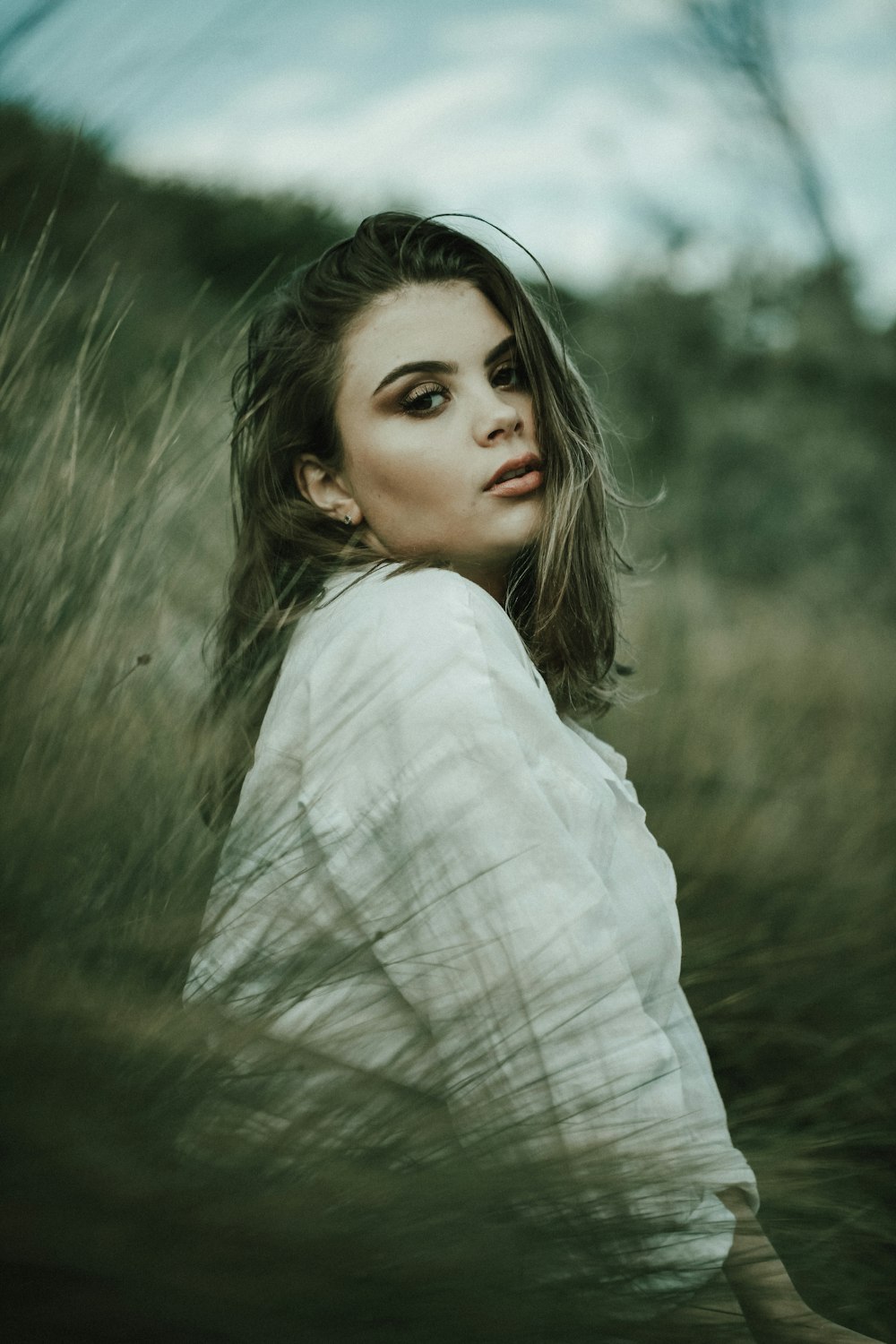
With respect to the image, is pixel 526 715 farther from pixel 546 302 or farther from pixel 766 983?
pixel 766 983

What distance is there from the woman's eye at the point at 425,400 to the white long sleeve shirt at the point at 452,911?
0.98 feet

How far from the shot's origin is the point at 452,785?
0.97 metres

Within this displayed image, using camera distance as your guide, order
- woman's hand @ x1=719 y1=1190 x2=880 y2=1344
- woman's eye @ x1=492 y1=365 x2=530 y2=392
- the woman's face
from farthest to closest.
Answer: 1. woman's eye @ x1=492 y1=365 x2=530 y2=392
2. the woman's face
3. woman's hand @ x1=719 y1=1190 x2=880 y2=1344

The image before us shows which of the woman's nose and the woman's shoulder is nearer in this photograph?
the woman's shoulder

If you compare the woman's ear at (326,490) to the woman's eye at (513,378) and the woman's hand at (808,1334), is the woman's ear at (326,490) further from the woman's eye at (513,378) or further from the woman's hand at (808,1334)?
the woman's hand at (808,1334)

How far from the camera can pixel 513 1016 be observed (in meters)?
0.94

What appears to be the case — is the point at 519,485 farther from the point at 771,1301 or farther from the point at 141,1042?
the point at 771,1301

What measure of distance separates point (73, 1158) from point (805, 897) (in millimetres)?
2392

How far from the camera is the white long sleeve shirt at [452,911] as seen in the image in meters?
0.85

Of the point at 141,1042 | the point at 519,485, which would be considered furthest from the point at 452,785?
the point at 519,485

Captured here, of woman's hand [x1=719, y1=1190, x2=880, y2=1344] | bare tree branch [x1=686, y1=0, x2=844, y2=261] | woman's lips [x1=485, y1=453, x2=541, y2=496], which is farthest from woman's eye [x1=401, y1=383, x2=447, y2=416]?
bare tree branch [x1=686, y1=0, x2=844, y2=261]

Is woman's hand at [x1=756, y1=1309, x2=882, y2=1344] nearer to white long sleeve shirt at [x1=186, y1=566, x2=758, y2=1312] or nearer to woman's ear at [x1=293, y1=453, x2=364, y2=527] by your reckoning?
white long sleeve shirt at [x1=186, y1=566, x2=758, y2=1312]

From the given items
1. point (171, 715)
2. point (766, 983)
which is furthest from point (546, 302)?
point (766, 983)

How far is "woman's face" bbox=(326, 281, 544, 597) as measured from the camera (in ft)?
4.19
